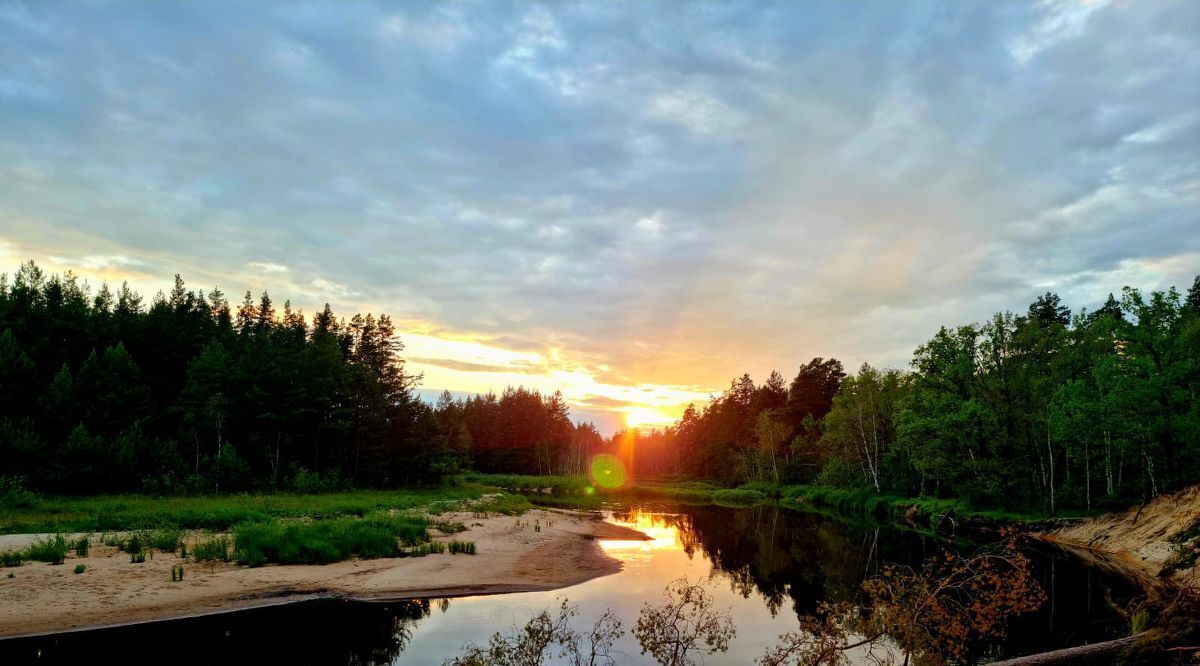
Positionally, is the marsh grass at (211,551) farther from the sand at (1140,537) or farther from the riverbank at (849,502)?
the sand at (1140,537)

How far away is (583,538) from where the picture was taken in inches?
1505

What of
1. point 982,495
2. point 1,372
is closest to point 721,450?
point 982,495

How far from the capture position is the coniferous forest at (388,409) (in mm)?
39719

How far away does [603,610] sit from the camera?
20.9 m

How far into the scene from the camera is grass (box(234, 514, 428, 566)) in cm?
2403

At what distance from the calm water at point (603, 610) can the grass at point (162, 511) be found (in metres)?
13.9

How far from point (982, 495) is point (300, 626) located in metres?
54.2

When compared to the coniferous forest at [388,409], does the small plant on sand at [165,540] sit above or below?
below

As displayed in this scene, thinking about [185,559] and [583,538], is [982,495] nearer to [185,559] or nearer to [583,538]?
[583,538]

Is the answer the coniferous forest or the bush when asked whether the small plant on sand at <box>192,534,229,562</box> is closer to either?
the bush

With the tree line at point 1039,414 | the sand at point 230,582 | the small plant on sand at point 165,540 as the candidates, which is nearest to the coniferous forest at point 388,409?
the tree line at point 1039,414

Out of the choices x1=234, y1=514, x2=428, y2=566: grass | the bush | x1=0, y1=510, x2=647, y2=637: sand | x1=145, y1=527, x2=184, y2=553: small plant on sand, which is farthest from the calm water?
the bush

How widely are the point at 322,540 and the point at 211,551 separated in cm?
432

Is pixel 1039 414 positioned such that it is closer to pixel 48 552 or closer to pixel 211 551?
pixel 211 551
